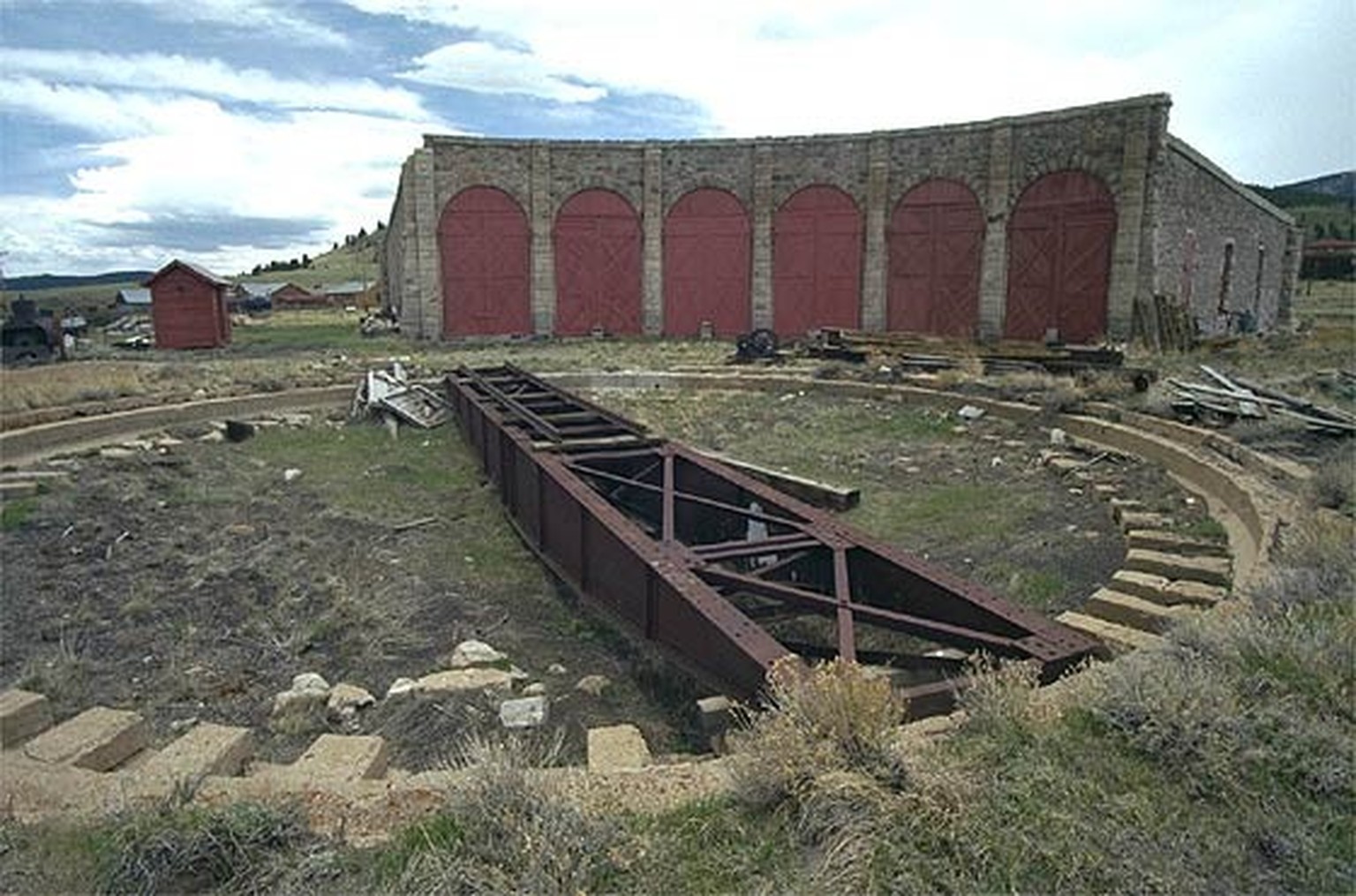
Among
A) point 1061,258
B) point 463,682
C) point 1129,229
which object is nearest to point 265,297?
point 1061,258

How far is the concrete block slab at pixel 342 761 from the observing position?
3.24 m

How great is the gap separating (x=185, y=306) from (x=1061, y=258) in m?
23.2

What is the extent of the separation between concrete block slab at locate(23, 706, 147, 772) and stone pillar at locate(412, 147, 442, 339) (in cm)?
2145

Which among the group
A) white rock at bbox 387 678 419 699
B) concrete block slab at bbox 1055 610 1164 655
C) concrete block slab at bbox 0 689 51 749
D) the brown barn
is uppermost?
the brown barn

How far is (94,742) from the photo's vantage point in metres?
3.62

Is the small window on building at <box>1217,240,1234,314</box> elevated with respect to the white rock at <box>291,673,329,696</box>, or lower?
elevated

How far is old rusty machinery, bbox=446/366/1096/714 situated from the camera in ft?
13.3

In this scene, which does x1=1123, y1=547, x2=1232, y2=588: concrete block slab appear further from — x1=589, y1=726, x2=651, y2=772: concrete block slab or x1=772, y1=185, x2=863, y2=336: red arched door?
x1=772, y1=185, x2=863, y2=336: red arched door

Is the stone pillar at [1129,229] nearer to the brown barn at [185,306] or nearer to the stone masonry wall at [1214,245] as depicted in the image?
the stone masonry wall at [1214,245]

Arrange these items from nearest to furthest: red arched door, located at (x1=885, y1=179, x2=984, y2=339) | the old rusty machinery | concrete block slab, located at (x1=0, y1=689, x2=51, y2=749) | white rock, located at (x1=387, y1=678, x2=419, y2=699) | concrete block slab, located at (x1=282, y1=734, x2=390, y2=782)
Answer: concrete block slab, located at (x1=282, y1=734, x2=390, y2=782) < concrete block slab, located at (x1=0, y1=689, x2=51, y2=749) < the old rusty machinery < white rock, located at (x1=387, y1=678, x2=419, y2=699) < red arched door, located at (x1=885, y1=179, x2=984, y2=339)

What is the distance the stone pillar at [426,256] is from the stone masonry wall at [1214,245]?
60.2 feet

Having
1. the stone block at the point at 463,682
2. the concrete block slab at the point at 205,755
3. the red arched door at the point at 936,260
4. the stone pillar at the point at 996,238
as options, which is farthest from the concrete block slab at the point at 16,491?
the stone pillar at the point at 996,238

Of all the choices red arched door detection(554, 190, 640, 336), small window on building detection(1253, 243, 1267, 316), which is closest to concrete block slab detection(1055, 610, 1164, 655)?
red arched door detection(554, 190, 640, 336)

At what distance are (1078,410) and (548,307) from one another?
16.9m
